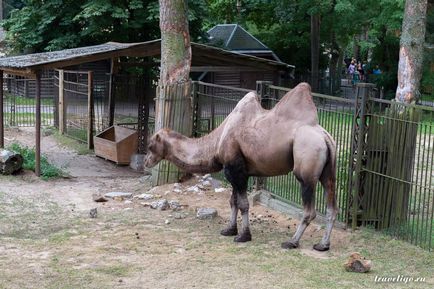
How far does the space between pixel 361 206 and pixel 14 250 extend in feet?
14.7

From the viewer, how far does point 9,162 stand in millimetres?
12984

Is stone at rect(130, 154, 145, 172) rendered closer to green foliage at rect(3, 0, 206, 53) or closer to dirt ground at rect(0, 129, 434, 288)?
dirt ground at rect(0, 129, 434, 288)

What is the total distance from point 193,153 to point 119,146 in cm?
629

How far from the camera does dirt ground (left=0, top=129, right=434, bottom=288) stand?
22.9 ft

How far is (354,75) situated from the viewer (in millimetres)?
43000

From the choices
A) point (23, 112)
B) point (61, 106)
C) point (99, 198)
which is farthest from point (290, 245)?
point (23, 112)

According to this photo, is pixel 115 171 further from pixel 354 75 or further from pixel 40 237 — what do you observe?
pixel 354 75

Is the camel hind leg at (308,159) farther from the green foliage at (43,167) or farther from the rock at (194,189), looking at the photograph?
the green foliage at (43,167)

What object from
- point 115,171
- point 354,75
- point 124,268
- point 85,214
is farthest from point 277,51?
point 124,268

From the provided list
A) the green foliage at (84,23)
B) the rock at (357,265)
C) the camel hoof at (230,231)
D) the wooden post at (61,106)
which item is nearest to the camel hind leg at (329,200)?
the rock at (357,265)

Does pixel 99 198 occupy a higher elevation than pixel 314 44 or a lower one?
lower

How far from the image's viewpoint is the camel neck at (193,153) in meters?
9.03

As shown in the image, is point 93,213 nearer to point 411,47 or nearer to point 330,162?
point 330,162

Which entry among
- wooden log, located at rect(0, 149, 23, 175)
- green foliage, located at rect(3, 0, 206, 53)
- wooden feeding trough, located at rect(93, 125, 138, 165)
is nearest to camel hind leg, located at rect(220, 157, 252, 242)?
wooden log, located at rect(0, 149, 23, 175)
